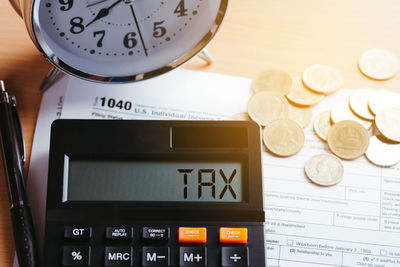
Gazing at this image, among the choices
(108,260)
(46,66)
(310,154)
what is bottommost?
(108,260)

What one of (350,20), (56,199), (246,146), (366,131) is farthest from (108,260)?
(350,20)

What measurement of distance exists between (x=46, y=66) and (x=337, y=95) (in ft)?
1.33

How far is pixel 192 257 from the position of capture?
56 cm

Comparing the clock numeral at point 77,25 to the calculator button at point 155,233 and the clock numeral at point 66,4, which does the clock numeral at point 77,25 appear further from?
the calculator button at point 155,233

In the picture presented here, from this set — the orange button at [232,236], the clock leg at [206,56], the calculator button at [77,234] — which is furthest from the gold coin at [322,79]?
the calculator button at [77,234]

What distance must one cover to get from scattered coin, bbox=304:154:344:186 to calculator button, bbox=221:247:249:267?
148mm

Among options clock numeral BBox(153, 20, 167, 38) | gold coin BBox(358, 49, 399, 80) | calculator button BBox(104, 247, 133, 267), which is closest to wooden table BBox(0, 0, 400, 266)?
gold coin BBox(358, 49, 399, 80)

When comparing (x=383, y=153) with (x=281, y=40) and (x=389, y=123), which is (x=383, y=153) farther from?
(x=281, y=40)

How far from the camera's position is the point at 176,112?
0.68 meters

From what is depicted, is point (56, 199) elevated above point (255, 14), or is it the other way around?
point (255, 14)

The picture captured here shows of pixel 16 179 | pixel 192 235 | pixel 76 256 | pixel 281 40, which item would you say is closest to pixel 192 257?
pixel 192 235

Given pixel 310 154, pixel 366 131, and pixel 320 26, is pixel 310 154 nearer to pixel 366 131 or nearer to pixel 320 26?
pixel 366 131

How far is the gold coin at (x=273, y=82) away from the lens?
2.29ft

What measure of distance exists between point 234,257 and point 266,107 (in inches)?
8.6
